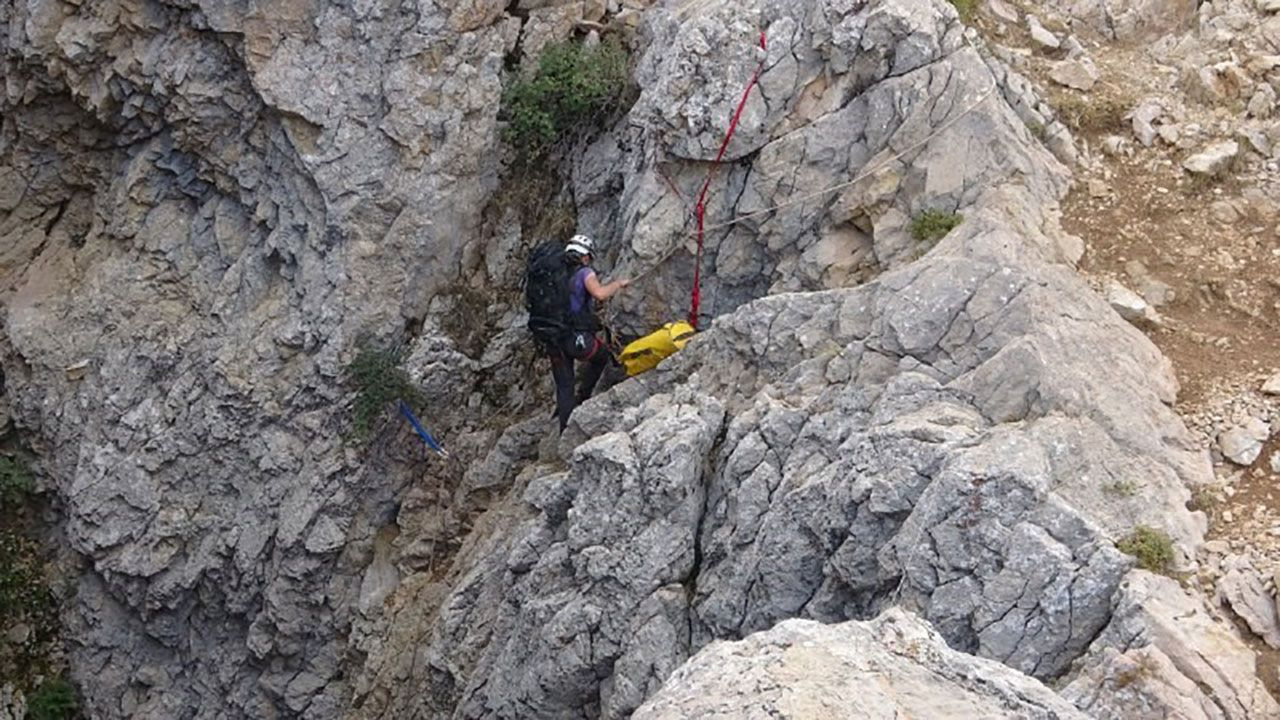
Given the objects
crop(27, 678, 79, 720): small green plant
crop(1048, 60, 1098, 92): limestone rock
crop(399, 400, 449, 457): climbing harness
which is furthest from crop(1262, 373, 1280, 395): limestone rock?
crop(27, 678, 79, 720): small green plant

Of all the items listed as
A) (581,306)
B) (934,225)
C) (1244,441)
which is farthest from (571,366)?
(1244,441)

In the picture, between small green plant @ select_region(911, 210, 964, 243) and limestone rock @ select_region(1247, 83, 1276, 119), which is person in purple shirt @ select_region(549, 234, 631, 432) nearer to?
small green plant @ select_region(911, 210, 964, 243)

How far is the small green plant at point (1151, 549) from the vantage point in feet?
26.9

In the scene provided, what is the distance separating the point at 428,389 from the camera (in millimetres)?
14266

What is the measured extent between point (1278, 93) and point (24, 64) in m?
13.6

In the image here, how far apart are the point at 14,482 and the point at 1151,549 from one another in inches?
551

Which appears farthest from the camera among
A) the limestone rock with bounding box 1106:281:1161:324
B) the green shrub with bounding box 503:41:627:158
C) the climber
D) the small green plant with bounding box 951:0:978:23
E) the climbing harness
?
the climbing harness

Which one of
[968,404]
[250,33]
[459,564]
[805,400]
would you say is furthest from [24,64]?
[968,404]

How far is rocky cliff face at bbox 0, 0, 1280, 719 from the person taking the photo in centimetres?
890

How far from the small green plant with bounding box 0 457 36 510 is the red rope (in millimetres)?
9675

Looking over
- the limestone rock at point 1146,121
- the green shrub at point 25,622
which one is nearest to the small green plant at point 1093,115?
the limestone rock at point 1146,121

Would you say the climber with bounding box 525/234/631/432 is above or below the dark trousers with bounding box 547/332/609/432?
above

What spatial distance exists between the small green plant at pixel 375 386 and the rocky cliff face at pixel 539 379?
230mm

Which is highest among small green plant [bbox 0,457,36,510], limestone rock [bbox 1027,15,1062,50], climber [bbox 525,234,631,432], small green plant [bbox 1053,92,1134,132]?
limestone rock [bbox 1027,15,1062,50]
